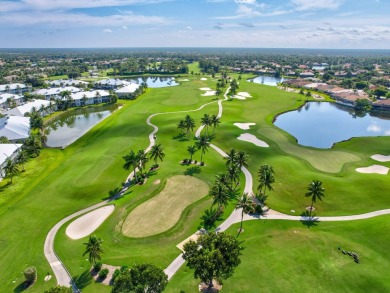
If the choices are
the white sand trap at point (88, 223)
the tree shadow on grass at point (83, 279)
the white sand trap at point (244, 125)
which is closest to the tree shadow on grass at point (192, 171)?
the white sand trap at point (88, 223)

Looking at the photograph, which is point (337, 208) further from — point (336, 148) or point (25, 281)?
A: point (25, 281)

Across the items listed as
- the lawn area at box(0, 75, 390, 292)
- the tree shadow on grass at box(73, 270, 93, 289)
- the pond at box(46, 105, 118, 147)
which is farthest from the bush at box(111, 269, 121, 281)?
the pond at box(46, 105, 118, 147)

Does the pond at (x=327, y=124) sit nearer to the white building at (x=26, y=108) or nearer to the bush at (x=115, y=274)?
the bush at (x=115, y=274)

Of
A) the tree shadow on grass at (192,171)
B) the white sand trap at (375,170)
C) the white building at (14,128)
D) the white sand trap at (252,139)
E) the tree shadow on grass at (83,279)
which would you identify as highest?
the white building at (14,128)

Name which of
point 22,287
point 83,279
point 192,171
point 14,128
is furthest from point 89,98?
point 83,279

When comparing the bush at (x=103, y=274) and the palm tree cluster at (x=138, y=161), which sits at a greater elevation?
the palm tree cluster at (x=138, y=161)

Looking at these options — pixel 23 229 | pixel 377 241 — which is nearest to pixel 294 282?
pixel 377 241

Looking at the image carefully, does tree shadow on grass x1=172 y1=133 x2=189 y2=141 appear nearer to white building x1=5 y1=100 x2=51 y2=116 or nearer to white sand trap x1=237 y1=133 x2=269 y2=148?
white sand trap x1=237 y1=133 x2=269 y2=148

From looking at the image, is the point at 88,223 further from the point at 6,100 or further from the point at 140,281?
the point at 6,100
